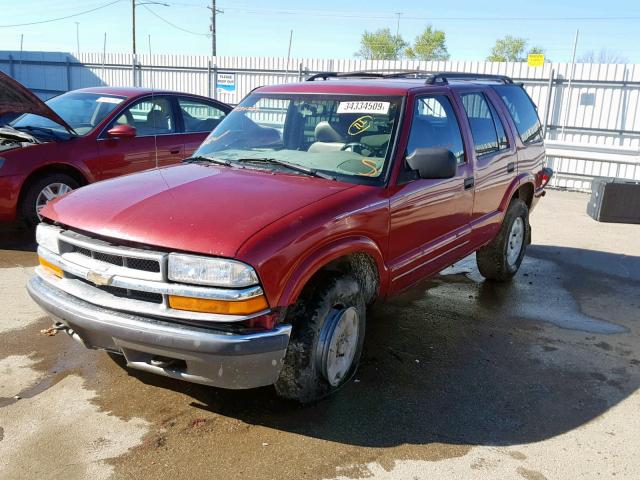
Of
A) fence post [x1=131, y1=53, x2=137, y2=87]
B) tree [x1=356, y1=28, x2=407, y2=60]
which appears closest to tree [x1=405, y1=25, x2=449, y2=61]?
tree [x1=356, y1=28, x2=407, y2=60]

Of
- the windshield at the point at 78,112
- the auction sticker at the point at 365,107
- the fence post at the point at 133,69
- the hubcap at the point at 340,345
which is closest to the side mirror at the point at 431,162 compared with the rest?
the auction sticker at the point at 365,107

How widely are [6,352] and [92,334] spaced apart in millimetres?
1416

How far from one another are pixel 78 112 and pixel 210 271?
545 cm

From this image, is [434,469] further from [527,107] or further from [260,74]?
[260,74]

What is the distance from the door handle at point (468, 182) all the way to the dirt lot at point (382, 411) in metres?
1.15

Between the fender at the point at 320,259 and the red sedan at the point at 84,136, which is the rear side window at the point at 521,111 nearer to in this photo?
the fender at the point at 320,259

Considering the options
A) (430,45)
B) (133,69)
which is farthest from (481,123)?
(430,45)

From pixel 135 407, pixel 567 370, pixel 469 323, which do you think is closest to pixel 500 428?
pixel 567 370

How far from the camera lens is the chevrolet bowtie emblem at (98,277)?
118 inches

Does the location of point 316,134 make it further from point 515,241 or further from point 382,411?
point 515,241

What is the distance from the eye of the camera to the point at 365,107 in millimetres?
4070

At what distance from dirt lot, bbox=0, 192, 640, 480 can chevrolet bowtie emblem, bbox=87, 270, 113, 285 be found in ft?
2.66

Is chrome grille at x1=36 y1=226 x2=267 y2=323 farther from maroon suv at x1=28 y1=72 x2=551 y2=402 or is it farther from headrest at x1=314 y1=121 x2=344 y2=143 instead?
headrest at x1=314 y1=121 x2=344 y2=143

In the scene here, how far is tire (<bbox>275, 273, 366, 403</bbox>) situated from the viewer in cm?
318
